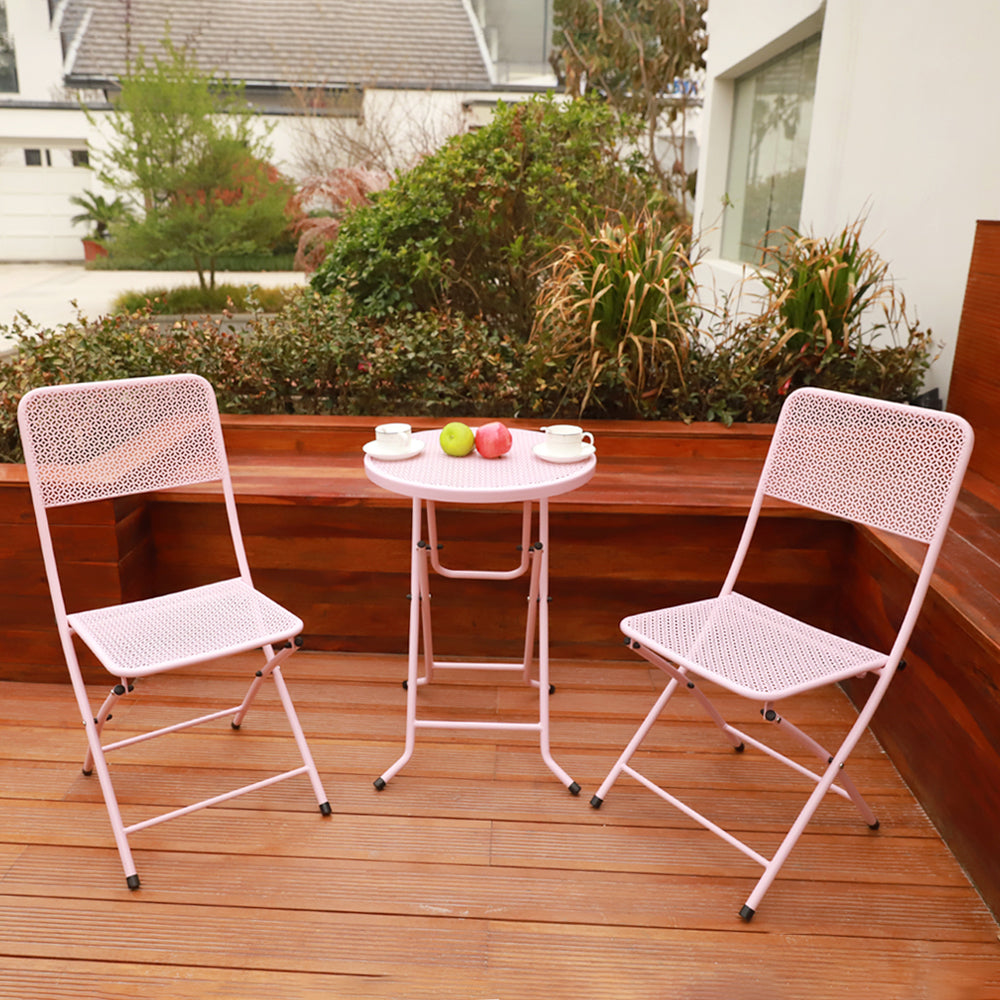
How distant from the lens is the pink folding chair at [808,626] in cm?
189

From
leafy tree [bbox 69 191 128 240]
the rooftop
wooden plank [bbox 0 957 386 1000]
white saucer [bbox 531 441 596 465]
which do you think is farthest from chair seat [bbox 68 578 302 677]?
the rooftop

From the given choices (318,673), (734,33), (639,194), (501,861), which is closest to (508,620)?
(318,673)

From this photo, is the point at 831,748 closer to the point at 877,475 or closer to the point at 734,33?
the point at 877,475

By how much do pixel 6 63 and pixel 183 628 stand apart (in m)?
22.5

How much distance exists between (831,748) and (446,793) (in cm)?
117

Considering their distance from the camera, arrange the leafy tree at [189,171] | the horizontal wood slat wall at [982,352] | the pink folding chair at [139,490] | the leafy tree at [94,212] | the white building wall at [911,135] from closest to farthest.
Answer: the pink folding chair at [139,490] < the horizontal wood slat wall at [982,352] < the white building wall at [911,135] < the leafy tree at [189,171] < the leafy tree at [94,212]


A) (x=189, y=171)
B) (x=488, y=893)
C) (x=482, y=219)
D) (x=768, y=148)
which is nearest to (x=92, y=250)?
(x=189, y=171)

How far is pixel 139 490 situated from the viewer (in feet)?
7.61

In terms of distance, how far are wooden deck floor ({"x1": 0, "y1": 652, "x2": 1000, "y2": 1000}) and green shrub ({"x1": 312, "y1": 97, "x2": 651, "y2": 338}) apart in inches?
102

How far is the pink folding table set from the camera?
2102mm

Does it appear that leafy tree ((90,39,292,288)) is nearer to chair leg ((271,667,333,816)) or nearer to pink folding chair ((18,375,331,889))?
pink folding chair ((18,375,331,889))

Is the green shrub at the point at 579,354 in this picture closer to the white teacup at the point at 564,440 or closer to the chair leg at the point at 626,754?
the white teacup at the point at 564,440

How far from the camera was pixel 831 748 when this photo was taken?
258 centimetres

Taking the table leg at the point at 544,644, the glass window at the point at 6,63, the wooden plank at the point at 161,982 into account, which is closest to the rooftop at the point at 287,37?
the glass window at the point at 6,63
